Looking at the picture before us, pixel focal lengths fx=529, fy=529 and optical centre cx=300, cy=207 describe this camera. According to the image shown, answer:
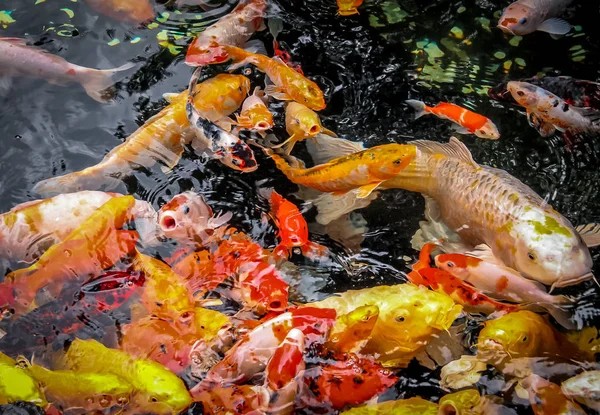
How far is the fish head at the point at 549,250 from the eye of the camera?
2844 mm

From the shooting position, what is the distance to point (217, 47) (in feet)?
13.0

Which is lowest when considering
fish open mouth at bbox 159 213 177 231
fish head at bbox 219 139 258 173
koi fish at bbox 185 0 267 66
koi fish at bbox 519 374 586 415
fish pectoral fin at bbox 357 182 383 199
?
koi fish at bbox 519 374 586 415

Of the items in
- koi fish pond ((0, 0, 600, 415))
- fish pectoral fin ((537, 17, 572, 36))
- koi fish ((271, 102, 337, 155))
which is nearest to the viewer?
koi fish pond ((0, 0, 600, 415))

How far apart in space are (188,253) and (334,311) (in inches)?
39.4

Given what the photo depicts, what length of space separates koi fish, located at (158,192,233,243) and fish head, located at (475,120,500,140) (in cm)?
186

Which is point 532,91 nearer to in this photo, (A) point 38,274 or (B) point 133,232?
(B) point 133,232

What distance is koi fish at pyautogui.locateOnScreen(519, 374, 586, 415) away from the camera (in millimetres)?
2445

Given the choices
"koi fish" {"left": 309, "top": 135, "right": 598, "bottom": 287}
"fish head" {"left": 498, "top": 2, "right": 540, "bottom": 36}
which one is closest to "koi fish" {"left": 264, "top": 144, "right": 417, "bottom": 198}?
"koi fish" {"left": 309, "top": 135, "right": 598, "bottom": 287}

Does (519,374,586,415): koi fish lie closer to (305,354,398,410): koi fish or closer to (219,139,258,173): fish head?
(305,354,398,410): koi fish

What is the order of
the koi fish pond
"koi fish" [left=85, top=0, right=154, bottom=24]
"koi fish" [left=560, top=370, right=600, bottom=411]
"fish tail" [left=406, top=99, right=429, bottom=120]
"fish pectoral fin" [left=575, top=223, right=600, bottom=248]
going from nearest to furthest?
"koi fish" [left=560, top=370, right=600, bottom=411], the koi fish pond, "fish pectoral fin" [left=575, top=223, right=600, bottom=248], "fish tail" [left=406, top=99, right=429, bottom=120], "koi fish" [left=85, top=0, right=154, bottom=24]

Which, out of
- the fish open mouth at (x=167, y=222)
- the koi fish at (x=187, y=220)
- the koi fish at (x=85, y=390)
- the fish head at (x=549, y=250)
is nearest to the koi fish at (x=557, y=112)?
the fish head at (x=549, y=250)

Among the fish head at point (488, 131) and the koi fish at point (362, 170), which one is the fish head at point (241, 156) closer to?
the koi fish at point (362, 170)

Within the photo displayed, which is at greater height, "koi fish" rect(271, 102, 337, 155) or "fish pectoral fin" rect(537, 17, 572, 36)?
"fish pectoral fin" rect(537, 17, 572, 36)

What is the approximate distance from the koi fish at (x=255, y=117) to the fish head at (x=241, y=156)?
22cm
